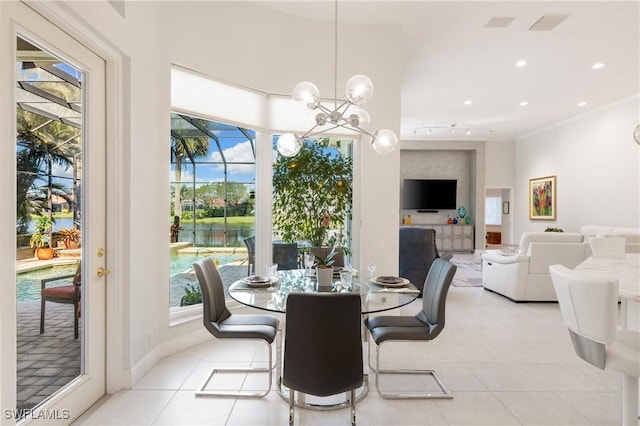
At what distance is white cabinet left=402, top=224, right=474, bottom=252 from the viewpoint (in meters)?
10.3

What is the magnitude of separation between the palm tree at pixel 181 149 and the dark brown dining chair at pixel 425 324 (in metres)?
2.18

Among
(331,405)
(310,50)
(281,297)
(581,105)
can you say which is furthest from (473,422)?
(581,105)

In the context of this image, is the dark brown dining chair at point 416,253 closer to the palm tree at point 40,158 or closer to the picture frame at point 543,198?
the palm tree at point 40,158

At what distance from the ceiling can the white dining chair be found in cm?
320

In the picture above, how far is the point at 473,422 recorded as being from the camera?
2.21m

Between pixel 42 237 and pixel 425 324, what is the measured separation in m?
2.56

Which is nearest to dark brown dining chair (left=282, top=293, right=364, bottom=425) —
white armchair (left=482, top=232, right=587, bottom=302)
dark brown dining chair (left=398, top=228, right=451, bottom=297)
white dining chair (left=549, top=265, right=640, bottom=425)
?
white dining chair (left=549, top=265, right=640, bottom=425)

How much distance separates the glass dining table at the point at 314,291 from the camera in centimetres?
227

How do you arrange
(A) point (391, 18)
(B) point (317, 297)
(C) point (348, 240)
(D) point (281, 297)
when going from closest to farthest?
(B) point (317, 297)
(D) point (281, 297)
(A) point (391, 18)
(C) point (348, 240)

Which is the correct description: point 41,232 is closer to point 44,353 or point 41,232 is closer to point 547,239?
point 44,353

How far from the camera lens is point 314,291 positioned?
2455mm

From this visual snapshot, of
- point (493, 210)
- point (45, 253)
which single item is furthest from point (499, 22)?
point (493, 210)

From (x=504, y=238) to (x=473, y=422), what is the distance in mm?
10227

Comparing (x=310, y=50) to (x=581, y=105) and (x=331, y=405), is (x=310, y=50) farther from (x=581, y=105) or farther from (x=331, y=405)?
(x=581, y=105)
